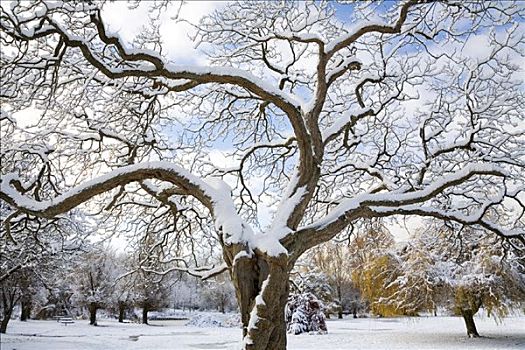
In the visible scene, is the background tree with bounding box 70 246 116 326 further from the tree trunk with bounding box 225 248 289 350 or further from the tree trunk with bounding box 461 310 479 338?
the tree trunk with bounding box 225 248 289 350

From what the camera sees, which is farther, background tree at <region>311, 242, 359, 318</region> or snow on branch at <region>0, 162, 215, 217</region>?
background tree at <region>311, 242, 359, 318</region>

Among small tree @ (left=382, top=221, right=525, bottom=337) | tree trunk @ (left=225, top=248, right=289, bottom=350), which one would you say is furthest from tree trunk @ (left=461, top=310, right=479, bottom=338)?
tree trunk @ (left=225, top=248, right=289, bottom=350)

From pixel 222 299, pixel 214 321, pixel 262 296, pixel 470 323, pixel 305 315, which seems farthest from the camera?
pixel 222 299

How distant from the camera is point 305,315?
23734 millimetres

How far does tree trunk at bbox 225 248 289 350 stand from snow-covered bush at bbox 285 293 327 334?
16953mm

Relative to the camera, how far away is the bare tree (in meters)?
6.88

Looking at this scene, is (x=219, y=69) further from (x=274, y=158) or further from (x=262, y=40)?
(x=274, y=158)

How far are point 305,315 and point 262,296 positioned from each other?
18.3m

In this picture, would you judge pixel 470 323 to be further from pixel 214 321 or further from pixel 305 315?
pixel 214 321

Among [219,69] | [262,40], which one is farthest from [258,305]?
[262,40]

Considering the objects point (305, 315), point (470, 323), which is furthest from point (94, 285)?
point (470, 323)

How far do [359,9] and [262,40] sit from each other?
182 cm

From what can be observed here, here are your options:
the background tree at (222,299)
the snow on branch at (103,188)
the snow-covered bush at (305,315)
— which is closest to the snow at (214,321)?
the background tree at (222,299)

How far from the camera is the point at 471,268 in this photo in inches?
689
